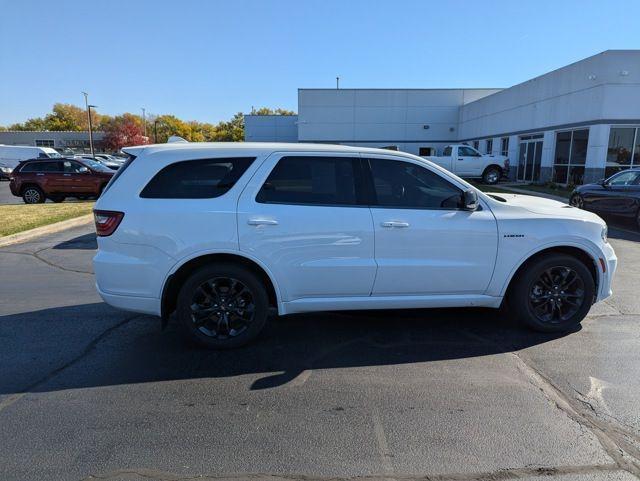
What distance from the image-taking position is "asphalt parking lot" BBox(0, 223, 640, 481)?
2725mm

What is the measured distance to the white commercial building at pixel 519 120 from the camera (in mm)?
17797

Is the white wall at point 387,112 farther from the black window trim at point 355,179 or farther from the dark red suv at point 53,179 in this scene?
the black window trim at point 355,179

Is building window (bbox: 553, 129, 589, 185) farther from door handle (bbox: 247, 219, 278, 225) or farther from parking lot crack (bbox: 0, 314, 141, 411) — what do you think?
parking lot crack (bbox: 0, 314, 141, 411)

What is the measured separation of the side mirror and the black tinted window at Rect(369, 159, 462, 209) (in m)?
0.06

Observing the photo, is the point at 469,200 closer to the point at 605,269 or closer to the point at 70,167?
the point at 605,269

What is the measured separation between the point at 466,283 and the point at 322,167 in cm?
179

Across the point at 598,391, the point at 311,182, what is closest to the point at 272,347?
the point at 311,182

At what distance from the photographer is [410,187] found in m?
4.43

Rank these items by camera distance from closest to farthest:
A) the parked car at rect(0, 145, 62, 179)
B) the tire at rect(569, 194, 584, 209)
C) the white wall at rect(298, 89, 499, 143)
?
the tire at rect(569, 194, 584, 209)
the parked car at rect(0, 145, 62, 179)
the white wall at rect(298, 89, 499, 143)

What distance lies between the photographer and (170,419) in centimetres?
317

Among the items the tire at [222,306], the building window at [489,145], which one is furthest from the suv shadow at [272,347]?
the building window at [489,145]

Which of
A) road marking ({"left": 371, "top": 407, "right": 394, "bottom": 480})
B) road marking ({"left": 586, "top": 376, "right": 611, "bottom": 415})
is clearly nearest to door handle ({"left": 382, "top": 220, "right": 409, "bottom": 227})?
road marking ({"left": 371, "top": 407, "right": 394, "bottom": 480})

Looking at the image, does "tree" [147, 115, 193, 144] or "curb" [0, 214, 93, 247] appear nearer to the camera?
"curb" [0, 214, 93, 247]

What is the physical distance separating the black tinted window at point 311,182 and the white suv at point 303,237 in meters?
0.01
